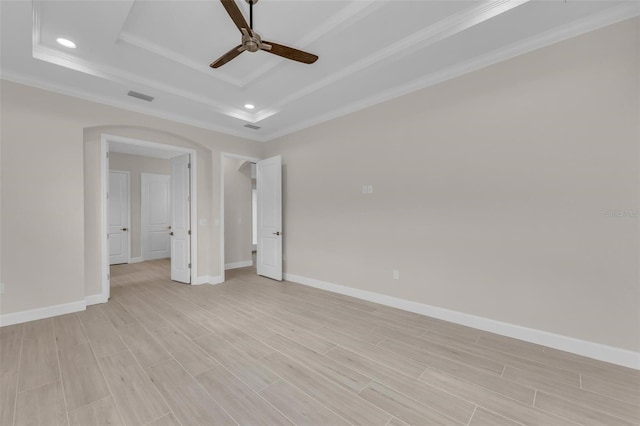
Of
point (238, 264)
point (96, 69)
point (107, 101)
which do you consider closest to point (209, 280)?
point (238, 264)

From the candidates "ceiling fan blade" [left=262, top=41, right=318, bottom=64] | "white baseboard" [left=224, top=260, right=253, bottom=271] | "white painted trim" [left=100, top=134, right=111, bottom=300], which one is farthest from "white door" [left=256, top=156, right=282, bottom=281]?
"ceiling fan blade" [left=262, top=41, right=318, bottom=64]

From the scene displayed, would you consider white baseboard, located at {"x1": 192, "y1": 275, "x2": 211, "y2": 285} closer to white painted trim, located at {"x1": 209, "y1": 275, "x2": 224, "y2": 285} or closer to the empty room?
white painted trim, located at {"x1": 209, "y1": 275, "x2": 224, "y2": 285}

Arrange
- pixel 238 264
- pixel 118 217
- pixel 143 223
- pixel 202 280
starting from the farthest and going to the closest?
1. pixel 143 223
2. pixel 118 217
3. pixel 238 264
4. pixel 202 280

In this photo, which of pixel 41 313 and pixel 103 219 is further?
pixel 103 219

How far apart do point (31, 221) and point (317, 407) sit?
13.1 feet

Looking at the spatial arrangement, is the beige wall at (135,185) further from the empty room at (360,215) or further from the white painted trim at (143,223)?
the empty room at (360,215)

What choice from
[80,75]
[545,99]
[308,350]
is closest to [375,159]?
[545,99]

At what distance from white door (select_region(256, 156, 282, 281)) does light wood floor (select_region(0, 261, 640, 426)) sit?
6.10ft

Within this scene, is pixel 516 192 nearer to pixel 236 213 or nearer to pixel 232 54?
pixel 232 54

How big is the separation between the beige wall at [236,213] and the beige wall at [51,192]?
2.54m

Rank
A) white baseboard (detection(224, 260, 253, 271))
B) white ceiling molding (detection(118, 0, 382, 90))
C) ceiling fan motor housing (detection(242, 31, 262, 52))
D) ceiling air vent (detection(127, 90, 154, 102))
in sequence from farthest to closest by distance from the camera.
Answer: white baseboard (detection(224, 260, 253, 271)) < ceiling air vent (detection(127, 90, 154, 102)) < white ceiling molding (detection(118, 0, 382, 90)) < ceiling fan motor housing (detection(242, 31, 262, 52))

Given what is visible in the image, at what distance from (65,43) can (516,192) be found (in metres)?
4.99

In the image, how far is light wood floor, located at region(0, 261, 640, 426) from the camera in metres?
1.72

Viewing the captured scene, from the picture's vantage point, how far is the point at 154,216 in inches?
297
